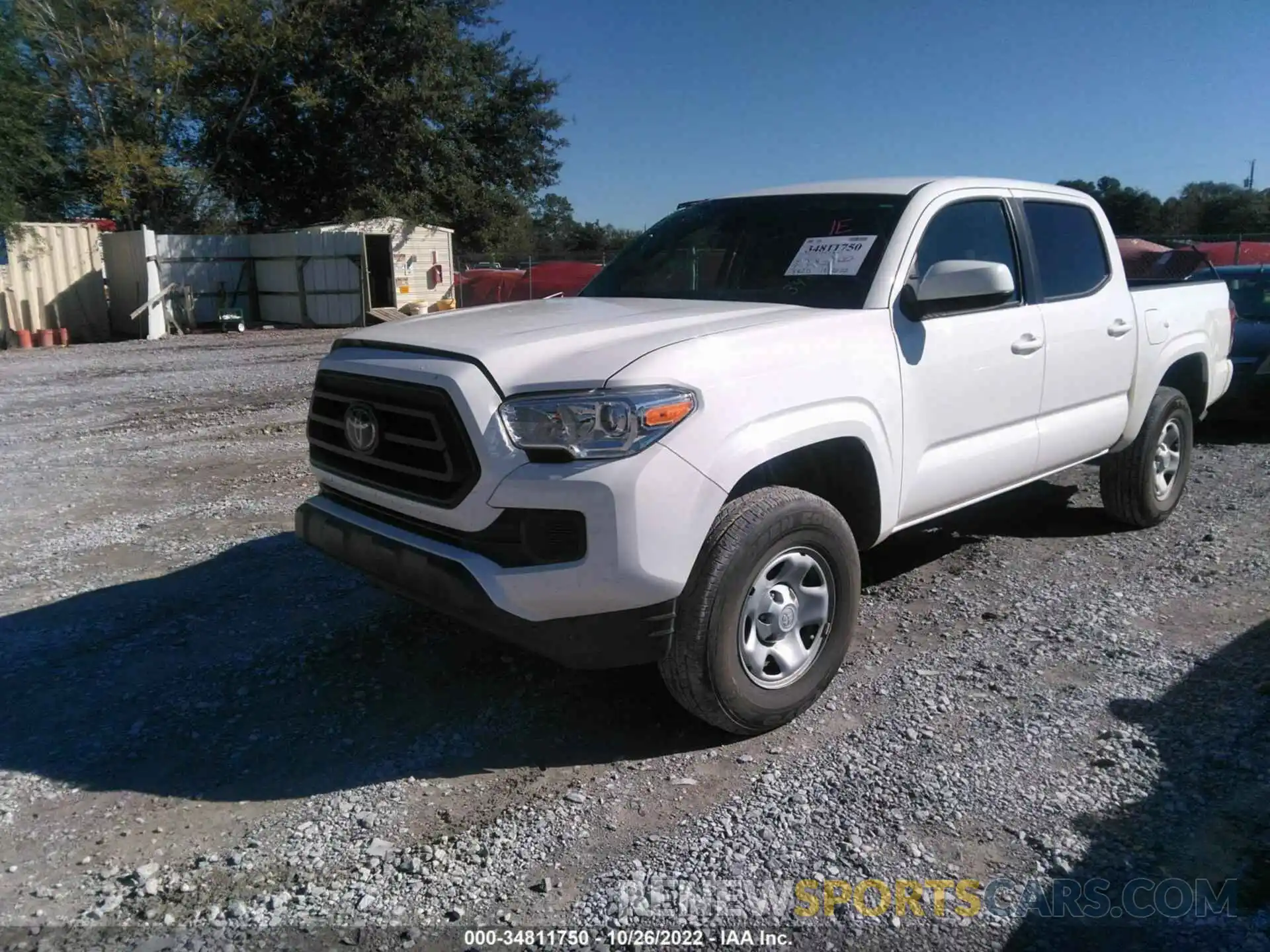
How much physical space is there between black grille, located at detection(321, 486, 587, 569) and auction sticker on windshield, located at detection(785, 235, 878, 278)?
1787 mm

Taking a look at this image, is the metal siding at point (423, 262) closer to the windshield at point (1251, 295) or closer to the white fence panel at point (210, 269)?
the white fence panel at point (210, 269)

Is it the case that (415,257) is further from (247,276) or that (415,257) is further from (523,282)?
(247,276)

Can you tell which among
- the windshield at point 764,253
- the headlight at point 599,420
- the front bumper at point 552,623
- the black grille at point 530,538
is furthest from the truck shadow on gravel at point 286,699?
the windshield at point 764,253

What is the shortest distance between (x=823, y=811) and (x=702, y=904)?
598 mm

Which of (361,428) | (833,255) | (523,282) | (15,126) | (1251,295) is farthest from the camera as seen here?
(523,282)

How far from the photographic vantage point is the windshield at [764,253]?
408cm

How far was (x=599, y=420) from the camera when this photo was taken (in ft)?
9.91

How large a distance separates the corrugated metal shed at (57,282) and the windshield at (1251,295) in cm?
2131

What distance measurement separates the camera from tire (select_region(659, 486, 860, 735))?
318cm

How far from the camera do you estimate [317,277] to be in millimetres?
23578

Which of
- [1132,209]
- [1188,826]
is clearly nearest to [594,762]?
[1188,826]

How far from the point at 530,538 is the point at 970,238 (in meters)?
2.72

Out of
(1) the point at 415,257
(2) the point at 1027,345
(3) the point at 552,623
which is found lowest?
(3) the point at 552,623

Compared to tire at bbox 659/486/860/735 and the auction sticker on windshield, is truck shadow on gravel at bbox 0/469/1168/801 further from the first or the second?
the auction sticker on windshield
